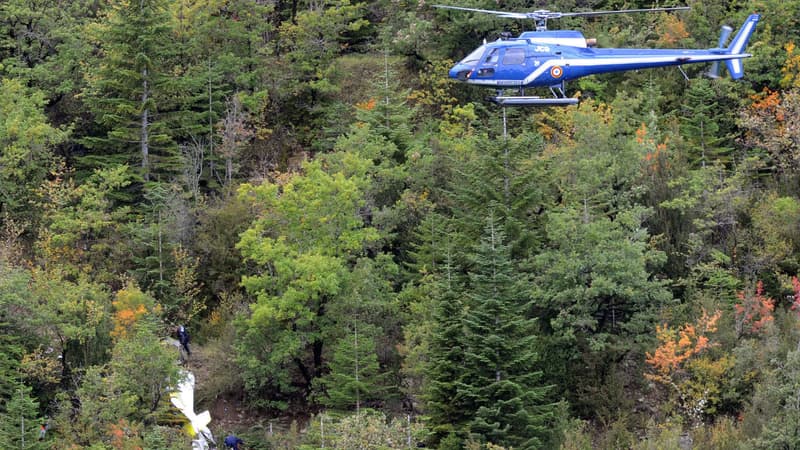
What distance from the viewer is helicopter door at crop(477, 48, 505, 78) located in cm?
3788

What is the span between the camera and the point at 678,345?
45.3 meters

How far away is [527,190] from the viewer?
159ft

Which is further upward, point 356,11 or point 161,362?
point 356,11

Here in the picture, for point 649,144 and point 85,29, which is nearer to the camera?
point 649,144

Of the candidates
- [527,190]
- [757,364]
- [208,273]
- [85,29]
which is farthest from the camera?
[85,29]

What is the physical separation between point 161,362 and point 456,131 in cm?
1749

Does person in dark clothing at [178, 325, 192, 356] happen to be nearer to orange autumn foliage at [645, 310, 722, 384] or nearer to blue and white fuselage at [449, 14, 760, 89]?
orange autumn foliage at [645, 310, 722, 384]

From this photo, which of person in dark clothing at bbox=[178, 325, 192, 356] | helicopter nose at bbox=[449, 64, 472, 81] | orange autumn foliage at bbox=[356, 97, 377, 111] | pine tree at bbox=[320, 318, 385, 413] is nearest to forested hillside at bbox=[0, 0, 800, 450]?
pine tree at bbox=[320, 318, 385, 413]

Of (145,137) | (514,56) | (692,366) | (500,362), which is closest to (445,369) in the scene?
(500,362)

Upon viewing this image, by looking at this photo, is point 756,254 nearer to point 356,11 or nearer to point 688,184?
point 688,184

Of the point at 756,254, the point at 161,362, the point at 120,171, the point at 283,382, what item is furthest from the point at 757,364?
the point at 120,171

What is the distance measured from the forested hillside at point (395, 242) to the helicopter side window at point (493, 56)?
29.3 feet

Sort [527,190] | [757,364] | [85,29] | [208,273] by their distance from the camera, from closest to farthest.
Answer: [757,364], [527,190], [208,273], [85,29]

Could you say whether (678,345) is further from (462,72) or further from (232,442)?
(232,442)
